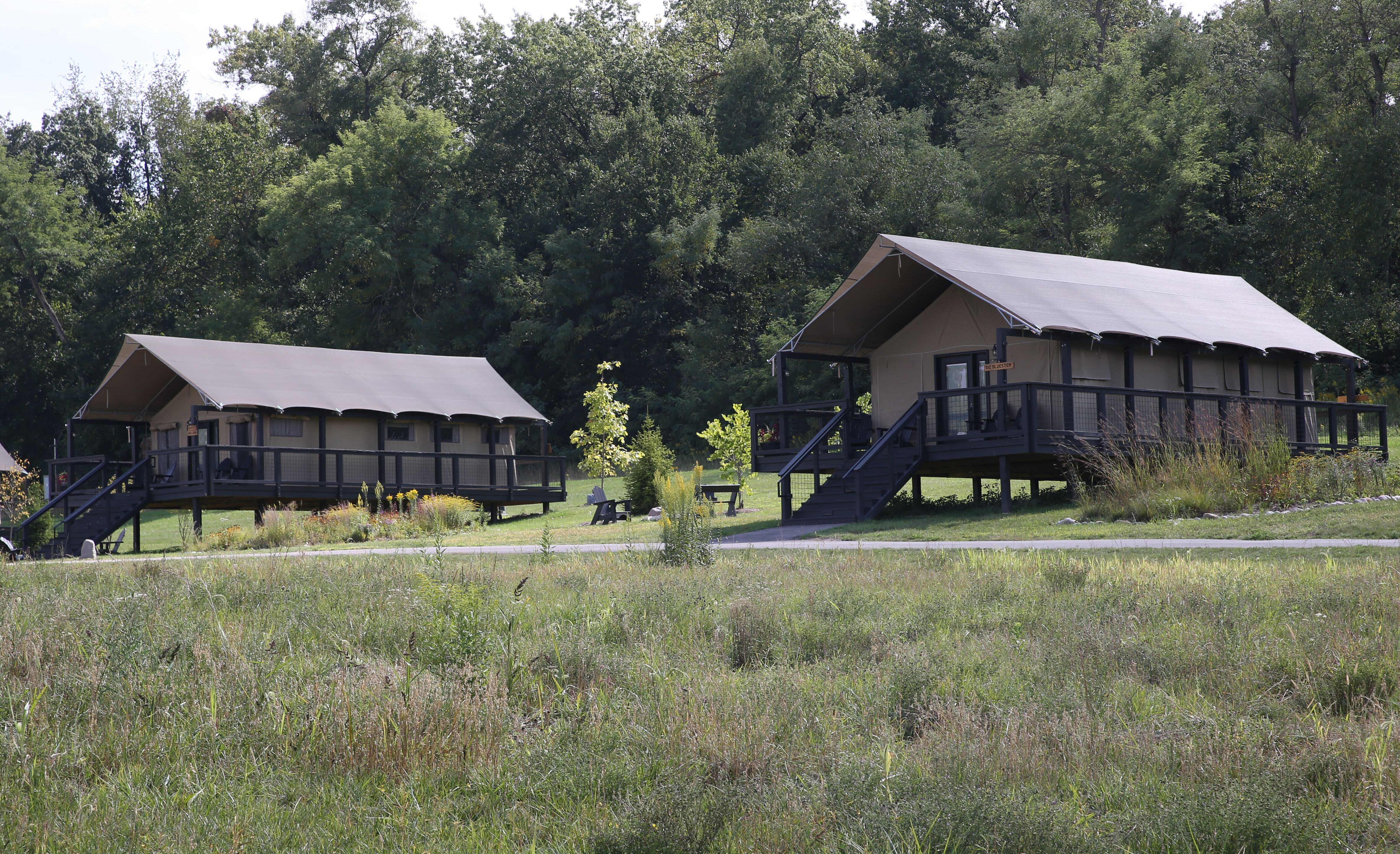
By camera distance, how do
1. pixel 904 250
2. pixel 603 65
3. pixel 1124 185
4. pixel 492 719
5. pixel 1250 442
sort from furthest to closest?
1. pixel 603 65
2. pixel 1124 185
3. pixel 904 250
4. pixel 1250 442
5. pixel 492 719

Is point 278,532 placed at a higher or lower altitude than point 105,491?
lower

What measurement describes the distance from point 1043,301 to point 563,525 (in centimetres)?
1285

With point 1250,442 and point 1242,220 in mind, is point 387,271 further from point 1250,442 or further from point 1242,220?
point 1250,442

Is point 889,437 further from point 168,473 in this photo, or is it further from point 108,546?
point 108,546

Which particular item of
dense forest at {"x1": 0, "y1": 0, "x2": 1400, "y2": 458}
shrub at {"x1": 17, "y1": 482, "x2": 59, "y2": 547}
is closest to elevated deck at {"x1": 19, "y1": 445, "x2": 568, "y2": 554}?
shrub at {"x1": 17, "y1": 482, "x2": 59, "y2": 547}

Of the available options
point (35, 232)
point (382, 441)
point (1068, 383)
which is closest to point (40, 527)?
point (382, 441)

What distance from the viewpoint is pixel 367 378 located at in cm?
3747

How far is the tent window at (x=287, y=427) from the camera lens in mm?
34938

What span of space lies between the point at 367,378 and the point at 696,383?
65.6ft

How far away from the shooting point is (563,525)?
31938 mm

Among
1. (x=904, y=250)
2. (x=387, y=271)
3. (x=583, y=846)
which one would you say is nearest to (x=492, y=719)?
(x=583, y=846)

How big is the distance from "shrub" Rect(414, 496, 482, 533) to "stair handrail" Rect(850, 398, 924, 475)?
937 cm

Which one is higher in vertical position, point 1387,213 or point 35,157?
point 35,157

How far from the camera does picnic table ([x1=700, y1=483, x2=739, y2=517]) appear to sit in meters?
30.2
